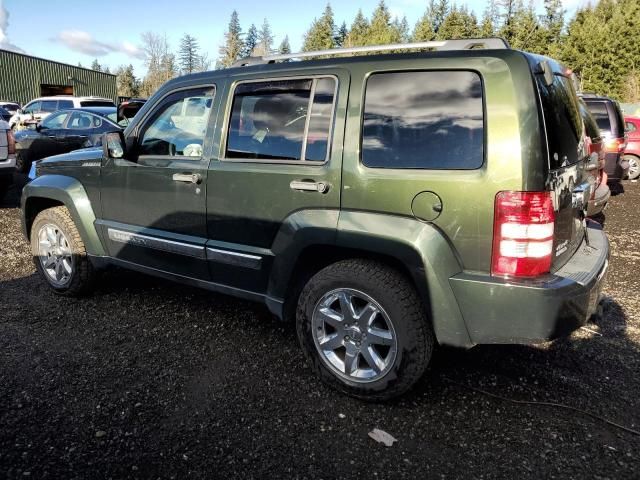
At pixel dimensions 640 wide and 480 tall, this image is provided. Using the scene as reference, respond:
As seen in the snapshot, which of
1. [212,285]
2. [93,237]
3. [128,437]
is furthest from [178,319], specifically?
[128,437]

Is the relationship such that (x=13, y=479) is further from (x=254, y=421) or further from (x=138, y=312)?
(x=138, y=312)

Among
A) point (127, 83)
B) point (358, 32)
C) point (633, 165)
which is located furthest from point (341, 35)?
point (633, 165)

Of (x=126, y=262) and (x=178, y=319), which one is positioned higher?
(x=126, y=262)

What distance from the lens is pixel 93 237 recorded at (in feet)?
13.9

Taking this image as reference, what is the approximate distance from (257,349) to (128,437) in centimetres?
116

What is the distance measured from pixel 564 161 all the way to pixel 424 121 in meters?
0.76

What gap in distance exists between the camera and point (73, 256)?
436 centimetres

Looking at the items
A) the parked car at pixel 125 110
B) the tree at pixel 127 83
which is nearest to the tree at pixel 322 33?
the tree at pixel 127 83

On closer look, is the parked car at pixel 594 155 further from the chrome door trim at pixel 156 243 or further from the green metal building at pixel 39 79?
the green metal building at pixel 39 79

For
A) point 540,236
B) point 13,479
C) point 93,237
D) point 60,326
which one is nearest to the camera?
point 13,479

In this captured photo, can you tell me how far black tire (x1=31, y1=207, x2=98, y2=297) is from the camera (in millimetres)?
4355

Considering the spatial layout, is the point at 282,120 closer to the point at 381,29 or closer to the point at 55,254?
the point at 55,254

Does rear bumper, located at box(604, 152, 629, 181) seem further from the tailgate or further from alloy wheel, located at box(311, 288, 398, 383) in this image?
alloy wheel, located at box(311, 288, 398, 383)

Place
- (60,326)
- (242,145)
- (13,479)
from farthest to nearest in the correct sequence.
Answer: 1. (60,326)
2. (242,145)
3. (13,479)
